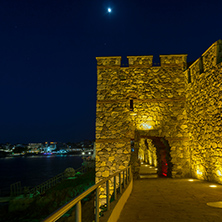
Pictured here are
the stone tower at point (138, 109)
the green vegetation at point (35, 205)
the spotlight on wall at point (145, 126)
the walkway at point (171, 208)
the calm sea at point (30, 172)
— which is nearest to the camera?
the walkway at point (171, 208)

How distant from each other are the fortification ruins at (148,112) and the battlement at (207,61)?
46 mm

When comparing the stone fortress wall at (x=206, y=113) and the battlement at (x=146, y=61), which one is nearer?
the stone fortress wall at (x=206, y=113)

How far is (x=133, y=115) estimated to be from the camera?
34.9 ft

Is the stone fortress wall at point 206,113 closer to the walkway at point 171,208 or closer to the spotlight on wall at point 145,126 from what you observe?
the spotlight on wall at point 145,126

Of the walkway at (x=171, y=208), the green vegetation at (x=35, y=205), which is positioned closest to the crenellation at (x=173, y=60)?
the walkway at (x=171, y=208)

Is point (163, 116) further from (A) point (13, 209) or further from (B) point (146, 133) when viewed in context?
(A) point (13, 209)

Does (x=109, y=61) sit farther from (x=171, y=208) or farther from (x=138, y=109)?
(x=171, y=208)

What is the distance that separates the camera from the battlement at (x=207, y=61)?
7.87 meters

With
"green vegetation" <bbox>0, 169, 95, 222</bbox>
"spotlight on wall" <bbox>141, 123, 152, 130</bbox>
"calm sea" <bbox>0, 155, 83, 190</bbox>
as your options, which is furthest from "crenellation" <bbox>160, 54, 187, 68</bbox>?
"calm sea" <bbox>0, 155, 83, 190</bbox>

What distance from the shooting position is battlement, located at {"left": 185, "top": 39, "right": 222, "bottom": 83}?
787 centimetres

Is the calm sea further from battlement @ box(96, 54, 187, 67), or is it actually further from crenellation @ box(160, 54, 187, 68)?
crenellation @ box(160, 54, 187, 68)

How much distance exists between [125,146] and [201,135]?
359 cm

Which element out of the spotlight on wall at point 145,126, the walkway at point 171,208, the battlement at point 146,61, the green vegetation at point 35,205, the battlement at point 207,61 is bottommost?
the green vegetation at point 35,205

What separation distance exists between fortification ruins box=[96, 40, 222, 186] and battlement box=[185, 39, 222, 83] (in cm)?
5
